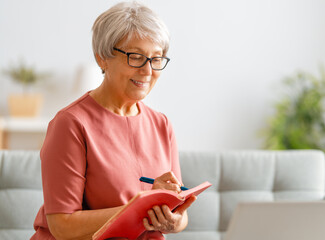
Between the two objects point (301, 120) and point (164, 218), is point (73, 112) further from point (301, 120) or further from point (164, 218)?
point (301, 120)

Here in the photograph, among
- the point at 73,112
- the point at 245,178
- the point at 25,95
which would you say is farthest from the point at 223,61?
the point at 73,112

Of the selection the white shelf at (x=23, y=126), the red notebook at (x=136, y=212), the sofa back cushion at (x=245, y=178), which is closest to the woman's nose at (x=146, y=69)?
the red notebook at (x=136, y=212)

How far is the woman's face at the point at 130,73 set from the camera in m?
1.46

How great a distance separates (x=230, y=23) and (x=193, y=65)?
1.75 feet

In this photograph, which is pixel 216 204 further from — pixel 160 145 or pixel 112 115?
pixel 112 115

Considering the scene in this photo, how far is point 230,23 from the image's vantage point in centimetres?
439

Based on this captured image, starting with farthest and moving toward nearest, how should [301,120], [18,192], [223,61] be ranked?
[223,61] < [301,120] < [18,192]

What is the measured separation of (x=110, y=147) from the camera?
58.3 inches

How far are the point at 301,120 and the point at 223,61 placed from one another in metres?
0.93

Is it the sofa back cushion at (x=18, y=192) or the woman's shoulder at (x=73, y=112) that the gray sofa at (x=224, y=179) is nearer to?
the sofa back cushion at (x=18, y=192)

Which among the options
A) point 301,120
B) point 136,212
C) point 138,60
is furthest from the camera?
point 301,120

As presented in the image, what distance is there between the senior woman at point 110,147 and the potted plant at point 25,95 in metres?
2.63

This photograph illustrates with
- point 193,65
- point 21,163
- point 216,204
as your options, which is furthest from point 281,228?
point 193,65

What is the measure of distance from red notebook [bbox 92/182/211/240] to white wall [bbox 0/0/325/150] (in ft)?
9.87
